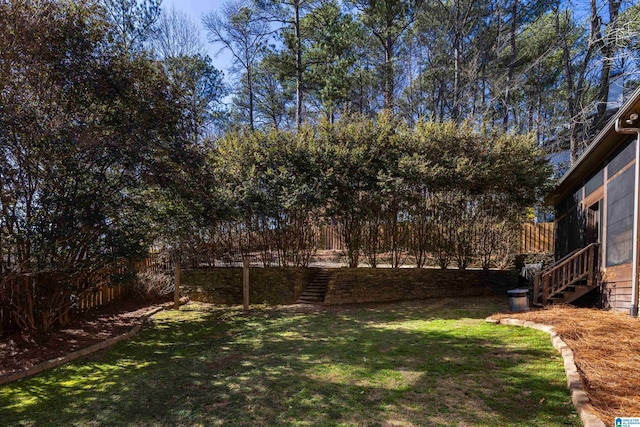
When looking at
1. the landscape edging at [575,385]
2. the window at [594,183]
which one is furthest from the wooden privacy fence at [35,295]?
the window at [594,183]

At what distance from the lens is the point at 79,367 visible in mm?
4656

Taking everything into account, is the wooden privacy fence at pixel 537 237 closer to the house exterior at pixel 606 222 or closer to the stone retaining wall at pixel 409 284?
the stone retaining wall at pixel 409 284

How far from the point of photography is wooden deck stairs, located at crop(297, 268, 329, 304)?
370 inches

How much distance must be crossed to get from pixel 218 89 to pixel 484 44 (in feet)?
49.5

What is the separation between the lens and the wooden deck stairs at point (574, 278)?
7.02 m

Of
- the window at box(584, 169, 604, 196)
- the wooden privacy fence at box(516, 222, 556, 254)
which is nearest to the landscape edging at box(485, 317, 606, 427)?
the window at box(584, 169, 604, 196)

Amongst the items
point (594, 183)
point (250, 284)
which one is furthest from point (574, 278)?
point (250, 284)

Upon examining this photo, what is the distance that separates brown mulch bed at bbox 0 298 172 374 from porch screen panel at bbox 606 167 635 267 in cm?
933

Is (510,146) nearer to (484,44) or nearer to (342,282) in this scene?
(342,282)

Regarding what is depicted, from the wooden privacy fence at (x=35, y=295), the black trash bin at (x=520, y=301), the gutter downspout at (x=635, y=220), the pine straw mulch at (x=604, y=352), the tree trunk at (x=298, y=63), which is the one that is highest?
the tree trunk at (x=298, y=63)

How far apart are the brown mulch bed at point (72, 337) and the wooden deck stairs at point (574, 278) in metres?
8.69

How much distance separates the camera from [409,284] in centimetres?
969

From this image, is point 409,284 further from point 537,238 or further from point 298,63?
point 298,63

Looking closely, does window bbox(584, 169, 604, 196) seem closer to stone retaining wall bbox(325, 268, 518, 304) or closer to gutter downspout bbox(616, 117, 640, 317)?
gutter downspout bbox(616, 117, 640, 317)
